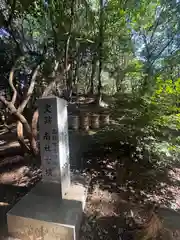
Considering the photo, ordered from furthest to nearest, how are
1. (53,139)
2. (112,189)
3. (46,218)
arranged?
(112,189), (53,139), (46,218)

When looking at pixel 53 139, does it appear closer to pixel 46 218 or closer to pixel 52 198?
pixel 52 198

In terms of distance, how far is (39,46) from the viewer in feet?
21.7

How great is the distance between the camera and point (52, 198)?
8.01 ft

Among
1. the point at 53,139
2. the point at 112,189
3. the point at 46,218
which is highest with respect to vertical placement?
the point at 53,139

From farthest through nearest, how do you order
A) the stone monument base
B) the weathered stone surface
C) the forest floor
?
the forest floor → the weathered stone surface → the stone monument base

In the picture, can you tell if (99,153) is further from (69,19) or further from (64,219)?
(69,19)

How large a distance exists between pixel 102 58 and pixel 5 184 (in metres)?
5.95

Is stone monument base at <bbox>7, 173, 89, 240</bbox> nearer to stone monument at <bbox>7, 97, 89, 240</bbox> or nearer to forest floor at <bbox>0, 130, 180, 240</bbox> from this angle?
stone monument at <bbox>7, 97, 89, 240</bbox>

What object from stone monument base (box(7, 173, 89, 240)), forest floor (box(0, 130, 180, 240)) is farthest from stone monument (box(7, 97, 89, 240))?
forest floor (box(0, 130, 180, 240))

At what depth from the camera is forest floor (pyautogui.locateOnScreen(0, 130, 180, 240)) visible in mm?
2422

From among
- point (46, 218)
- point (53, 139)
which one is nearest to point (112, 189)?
point (46, 218)

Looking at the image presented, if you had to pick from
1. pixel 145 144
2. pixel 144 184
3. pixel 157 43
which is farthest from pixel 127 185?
pixel 157 43

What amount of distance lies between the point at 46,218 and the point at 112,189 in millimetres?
1668

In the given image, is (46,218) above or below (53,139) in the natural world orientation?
below
